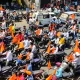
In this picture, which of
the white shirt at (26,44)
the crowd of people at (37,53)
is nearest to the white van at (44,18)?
the crowd of people at (37,53)

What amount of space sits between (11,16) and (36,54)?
47.8 ft

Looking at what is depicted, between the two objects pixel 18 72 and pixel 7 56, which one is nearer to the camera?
pixel 18 72

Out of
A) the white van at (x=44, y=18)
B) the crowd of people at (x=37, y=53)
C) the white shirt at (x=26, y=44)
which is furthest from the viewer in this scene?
the white van at (x=44, y=18)

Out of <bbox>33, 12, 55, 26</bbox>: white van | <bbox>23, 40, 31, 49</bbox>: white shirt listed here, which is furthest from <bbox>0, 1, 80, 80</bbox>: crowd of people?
Answer: <bbox>33, 12, 55, 26</bbox>: white van

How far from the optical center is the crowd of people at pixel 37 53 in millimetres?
15898

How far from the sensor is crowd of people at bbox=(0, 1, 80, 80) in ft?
52.2

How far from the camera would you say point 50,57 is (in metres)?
18.6

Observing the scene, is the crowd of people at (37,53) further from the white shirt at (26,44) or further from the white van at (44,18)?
the white van at (44,18)

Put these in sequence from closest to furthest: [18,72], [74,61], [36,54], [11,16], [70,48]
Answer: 1. [18,72]
2. [74,61]
3. [36,54]
4. [70,48]
5. [11,16]

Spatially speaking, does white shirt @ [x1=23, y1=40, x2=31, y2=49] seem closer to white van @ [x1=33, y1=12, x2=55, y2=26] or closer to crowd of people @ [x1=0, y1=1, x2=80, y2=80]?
crowd of people @ [x1=0, y1=1, x2=80, y2=80]

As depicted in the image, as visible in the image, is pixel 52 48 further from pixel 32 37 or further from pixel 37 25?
pixel 37 25

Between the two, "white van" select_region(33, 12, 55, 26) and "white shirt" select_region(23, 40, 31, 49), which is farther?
"white van" select_region(33, 12, 55, 26)

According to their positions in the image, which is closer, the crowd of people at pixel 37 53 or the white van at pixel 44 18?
the crowd of people at pixel 37 53

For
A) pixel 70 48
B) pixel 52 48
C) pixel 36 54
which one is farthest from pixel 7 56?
pixel 70 48
